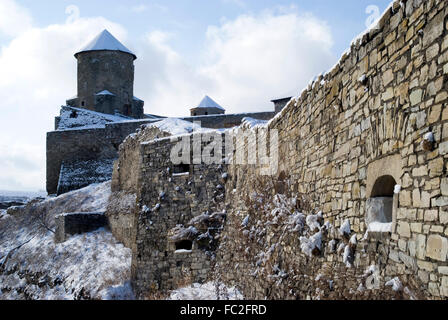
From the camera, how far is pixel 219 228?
10797mm

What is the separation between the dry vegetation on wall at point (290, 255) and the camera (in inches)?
189

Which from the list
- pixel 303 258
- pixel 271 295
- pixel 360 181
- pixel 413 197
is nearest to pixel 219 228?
pixel 271 295

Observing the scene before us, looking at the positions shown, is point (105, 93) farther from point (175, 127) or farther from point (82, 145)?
point (175, 127)

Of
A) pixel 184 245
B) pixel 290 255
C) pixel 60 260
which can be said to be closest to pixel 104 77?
pixel 60 260

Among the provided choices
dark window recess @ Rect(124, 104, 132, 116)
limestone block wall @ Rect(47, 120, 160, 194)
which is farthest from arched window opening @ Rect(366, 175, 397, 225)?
dark window recess @ Rect(124, 104, 132, 116)

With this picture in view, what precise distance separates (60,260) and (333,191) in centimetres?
1142

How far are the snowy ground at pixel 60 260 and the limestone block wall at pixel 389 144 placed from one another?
21.9 feet

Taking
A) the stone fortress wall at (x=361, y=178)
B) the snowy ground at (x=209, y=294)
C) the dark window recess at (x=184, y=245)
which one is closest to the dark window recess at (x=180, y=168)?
the dark window recess at (x=184, y=245)

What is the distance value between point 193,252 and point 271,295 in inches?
157

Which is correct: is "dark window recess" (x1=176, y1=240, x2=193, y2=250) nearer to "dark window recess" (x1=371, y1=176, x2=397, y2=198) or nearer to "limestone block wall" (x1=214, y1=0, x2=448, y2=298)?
"limestone block wall" (x1=214, y1=0, x2=448, y2=298)

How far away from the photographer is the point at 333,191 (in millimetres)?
5730

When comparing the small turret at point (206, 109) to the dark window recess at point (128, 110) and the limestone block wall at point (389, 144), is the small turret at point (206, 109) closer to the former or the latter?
the dark window recess at point (128, 110)

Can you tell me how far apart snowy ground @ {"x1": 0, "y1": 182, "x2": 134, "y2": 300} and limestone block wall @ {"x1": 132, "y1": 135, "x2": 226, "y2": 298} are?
32.3 inches
